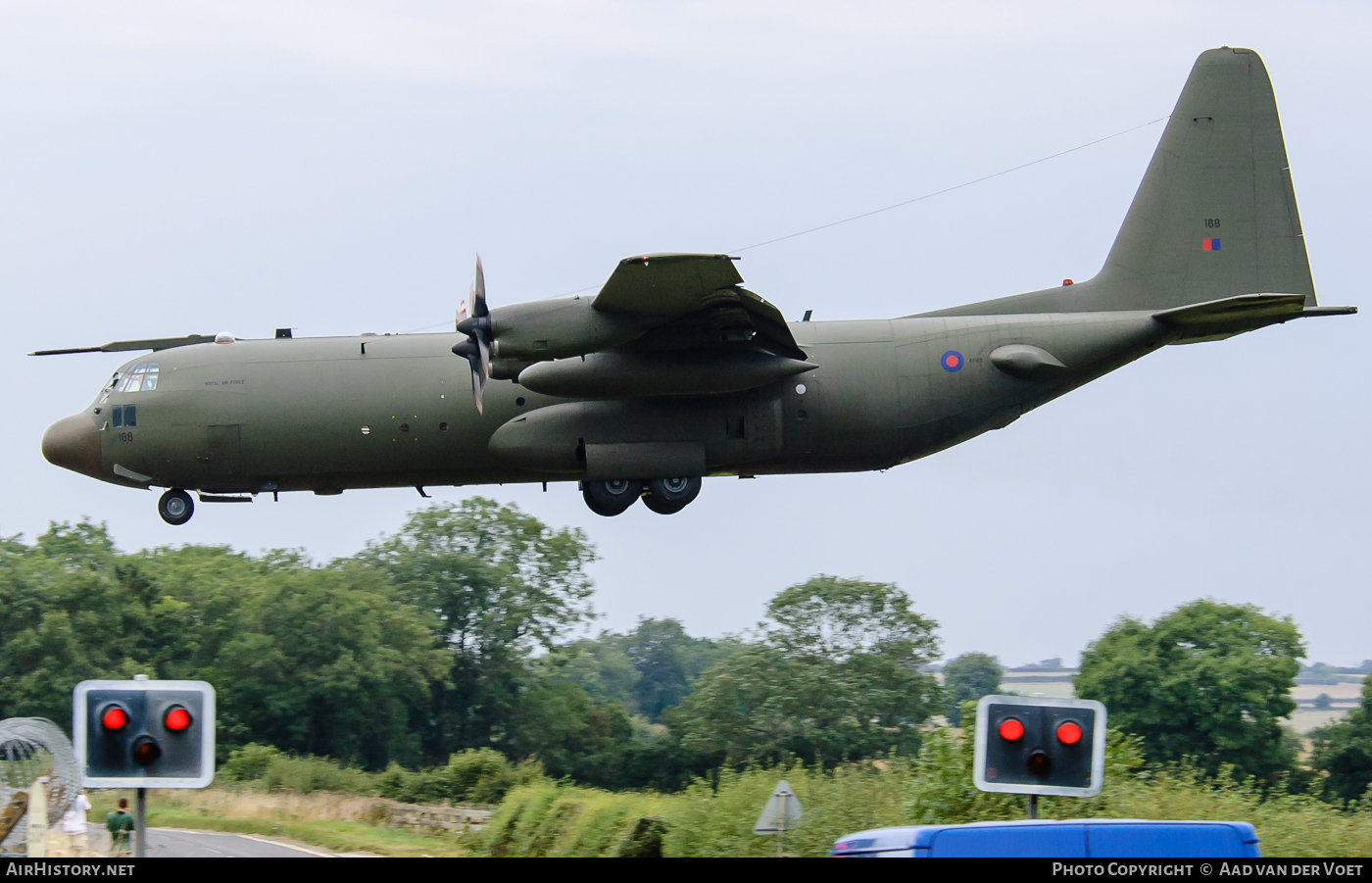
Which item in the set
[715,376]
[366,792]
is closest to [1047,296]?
[715,376]

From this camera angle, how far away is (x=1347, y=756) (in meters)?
47.7

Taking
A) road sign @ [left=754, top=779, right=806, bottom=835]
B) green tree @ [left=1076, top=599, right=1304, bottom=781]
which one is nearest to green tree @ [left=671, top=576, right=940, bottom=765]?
green tree @ [left=1076, top=599, right=1304, bottom=781]

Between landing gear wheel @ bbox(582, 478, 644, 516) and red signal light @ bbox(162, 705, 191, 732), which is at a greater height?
landing gear wheel @ bbox(582, 478, 644, 516)

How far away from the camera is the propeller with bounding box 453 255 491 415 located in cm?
2252

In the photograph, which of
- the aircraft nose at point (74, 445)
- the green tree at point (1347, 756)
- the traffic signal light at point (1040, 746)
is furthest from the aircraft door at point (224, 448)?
Result: the green tree at point (1347, 756)

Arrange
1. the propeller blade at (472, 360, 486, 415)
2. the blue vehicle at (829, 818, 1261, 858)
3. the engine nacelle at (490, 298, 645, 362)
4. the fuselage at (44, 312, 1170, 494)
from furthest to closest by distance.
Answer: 1. the fuselage at (44, 312, 1170, 494)
2. the propeller blade at (472, 360, 486, 415)
3. the engine nacelle at (490, 298, 645, 362)
4. the blue vehicle at (829, 818, 1261, 858)

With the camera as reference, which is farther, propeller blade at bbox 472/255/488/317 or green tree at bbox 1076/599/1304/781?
green tree at bbox 1076/599/1304/781

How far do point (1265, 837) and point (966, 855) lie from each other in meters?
11.6

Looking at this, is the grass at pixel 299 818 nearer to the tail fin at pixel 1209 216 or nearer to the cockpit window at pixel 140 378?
the cockpit window at pixel 140 378

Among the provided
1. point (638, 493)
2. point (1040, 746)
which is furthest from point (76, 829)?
point (1040, 746)

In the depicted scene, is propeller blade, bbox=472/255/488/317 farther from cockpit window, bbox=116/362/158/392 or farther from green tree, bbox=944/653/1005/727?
green tree, bbox=944/653/1005/727

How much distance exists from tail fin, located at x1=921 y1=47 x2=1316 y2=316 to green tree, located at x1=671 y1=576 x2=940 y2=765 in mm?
19140
